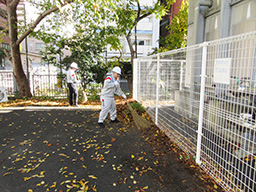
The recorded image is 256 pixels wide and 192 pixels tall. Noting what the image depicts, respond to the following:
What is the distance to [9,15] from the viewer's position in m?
9.06

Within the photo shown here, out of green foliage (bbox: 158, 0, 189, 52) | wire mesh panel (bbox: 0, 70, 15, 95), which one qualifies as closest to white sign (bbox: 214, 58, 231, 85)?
green foliage (bbox: 158, 0, 189, 52)

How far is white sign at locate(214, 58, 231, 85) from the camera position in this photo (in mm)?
2348

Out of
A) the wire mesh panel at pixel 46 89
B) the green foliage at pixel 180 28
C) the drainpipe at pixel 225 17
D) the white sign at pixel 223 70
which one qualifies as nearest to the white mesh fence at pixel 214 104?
the white sign at pixel 223 70

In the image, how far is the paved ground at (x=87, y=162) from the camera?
2635 mm

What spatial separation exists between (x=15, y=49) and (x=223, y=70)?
10503mm

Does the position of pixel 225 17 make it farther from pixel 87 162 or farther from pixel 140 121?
pixel 87 162

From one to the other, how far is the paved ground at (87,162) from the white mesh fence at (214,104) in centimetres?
50

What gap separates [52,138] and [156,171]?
2.83m

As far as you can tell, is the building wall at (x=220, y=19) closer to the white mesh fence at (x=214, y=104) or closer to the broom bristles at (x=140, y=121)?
the white mesh fence at (x=214, y=104)

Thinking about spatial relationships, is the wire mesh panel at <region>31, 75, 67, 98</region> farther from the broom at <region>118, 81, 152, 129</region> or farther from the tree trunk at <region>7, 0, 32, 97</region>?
the broom at <region>118, 81, 152, 129</region>

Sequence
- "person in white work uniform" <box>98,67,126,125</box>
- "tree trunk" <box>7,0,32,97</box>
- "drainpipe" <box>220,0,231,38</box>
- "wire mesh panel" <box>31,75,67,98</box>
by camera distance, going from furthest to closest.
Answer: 1. "wire mesh panel" <box>31,75,67,98</box>
2. "tree trunk" <box>7,0,32,97</box>
3. "person in white work uniform" <box>98,67,126,125</box>
4. "drainpipe" <box>220,0,231,38</box>

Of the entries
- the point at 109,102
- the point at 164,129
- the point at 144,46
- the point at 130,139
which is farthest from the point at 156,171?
the point at 144,46

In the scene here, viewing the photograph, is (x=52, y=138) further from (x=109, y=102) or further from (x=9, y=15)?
(x=9, y=15)

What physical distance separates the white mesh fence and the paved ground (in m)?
0.50
